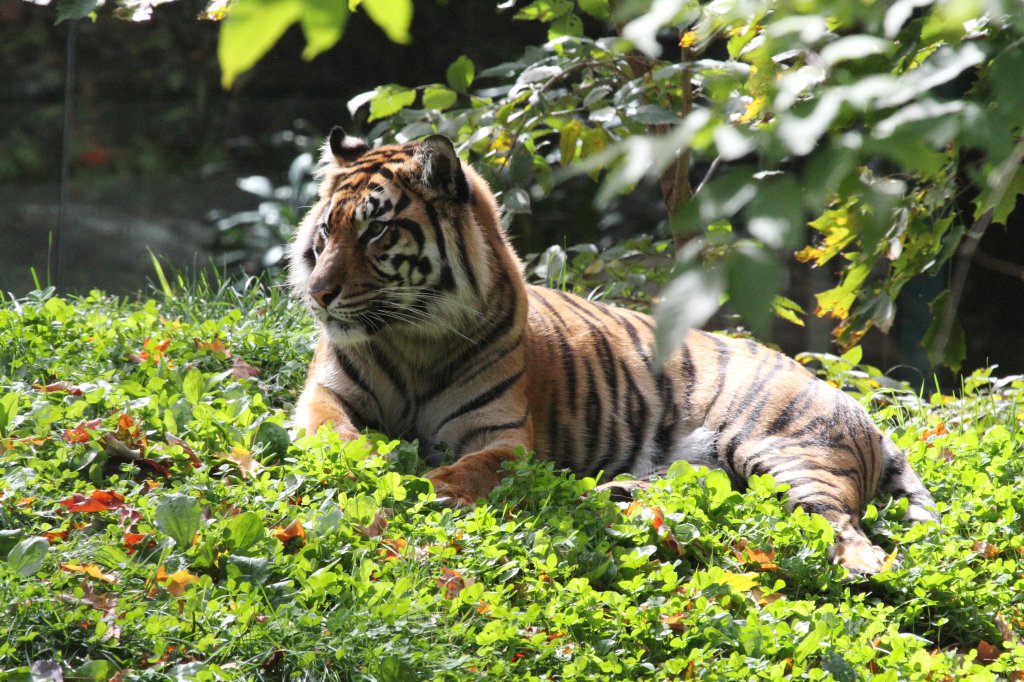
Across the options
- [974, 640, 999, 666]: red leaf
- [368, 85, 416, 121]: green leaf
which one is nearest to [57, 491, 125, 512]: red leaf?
[974, 640, 999, 666]: red leaf

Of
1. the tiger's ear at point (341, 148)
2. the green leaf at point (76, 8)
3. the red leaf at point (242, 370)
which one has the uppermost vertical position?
the green leaf at point (76, 8)

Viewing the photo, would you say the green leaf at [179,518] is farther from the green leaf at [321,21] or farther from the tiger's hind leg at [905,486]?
the tiger's hind leg at [905,486]

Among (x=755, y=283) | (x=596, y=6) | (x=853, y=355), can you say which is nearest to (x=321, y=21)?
(x=755, y=283)

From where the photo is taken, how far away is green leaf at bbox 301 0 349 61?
2.87ft

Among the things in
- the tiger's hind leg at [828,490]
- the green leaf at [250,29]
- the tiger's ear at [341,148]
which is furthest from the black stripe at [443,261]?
the green leaf at [250,29]

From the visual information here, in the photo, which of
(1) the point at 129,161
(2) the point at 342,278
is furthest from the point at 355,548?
(1) the point at 129,161

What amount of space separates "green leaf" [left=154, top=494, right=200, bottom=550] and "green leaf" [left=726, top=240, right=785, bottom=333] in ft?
7.12

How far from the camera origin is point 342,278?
3846 mm

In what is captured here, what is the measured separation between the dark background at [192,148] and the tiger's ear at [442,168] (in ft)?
14.0

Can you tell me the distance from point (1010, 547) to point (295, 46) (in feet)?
23.9

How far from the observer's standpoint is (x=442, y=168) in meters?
4.02

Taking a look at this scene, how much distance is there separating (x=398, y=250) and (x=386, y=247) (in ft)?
0.14

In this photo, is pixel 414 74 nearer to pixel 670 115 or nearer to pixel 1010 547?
pixel 670 115

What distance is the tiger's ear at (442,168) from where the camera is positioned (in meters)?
3.97
